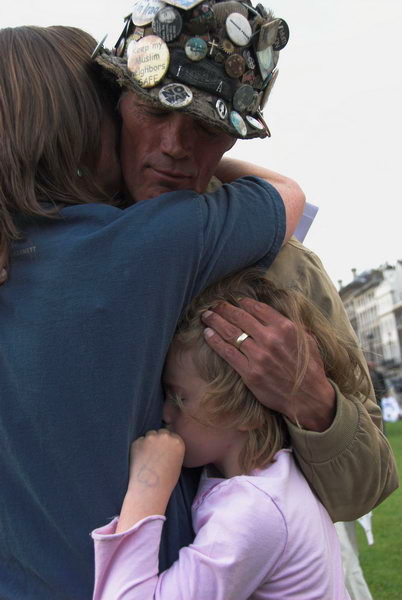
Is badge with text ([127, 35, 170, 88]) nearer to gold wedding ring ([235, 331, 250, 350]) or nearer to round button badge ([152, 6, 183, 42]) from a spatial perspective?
round button badge ([152, 6, 183, 42])

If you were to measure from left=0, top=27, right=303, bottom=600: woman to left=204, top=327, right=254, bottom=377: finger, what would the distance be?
0.17 metres

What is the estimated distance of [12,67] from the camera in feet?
6.76

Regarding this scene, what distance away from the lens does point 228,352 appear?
2.10 m

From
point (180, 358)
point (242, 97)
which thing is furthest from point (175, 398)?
point (242, 97)

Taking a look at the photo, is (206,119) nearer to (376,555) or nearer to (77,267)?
(77,267)

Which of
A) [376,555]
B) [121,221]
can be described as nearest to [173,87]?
[121,221]

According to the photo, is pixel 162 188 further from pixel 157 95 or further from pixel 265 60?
pixel 265 60

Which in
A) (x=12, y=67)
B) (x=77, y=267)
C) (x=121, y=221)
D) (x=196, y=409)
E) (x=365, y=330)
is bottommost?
(x=365, y=330)

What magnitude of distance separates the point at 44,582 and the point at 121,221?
A: 951 millimetres

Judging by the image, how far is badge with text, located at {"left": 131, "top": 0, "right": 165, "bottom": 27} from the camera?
2260 millimetres

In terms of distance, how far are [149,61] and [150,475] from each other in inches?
47.0

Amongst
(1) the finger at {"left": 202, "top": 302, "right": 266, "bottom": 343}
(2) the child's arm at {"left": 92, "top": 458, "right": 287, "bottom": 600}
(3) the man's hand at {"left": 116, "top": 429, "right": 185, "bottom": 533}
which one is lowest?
(2) the child's arm at {"left": 92, "top": 458, "right": 287, "bottom": 600}

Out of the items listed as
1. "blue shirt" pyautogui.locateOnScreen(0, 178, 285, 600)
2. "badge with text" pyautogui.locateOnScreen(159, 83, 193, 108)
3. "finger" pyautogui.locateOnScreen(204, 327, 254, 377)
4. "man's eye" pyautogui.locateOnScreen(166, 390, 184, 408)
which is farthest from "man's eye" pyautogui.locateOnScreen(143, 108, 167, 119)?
"man's eye" pyautogui.locateOnScreen(166, 390, 184, 408)

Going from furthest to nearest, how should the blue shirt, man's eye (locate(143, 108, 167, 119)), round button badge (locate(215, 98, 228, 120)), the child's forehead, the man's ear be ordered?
the man's ear, man's eye (locate(143, 108, 167, 119)), round button badge (locate(215, 98, 228, 120)), the child's forehead, the blue shirt
